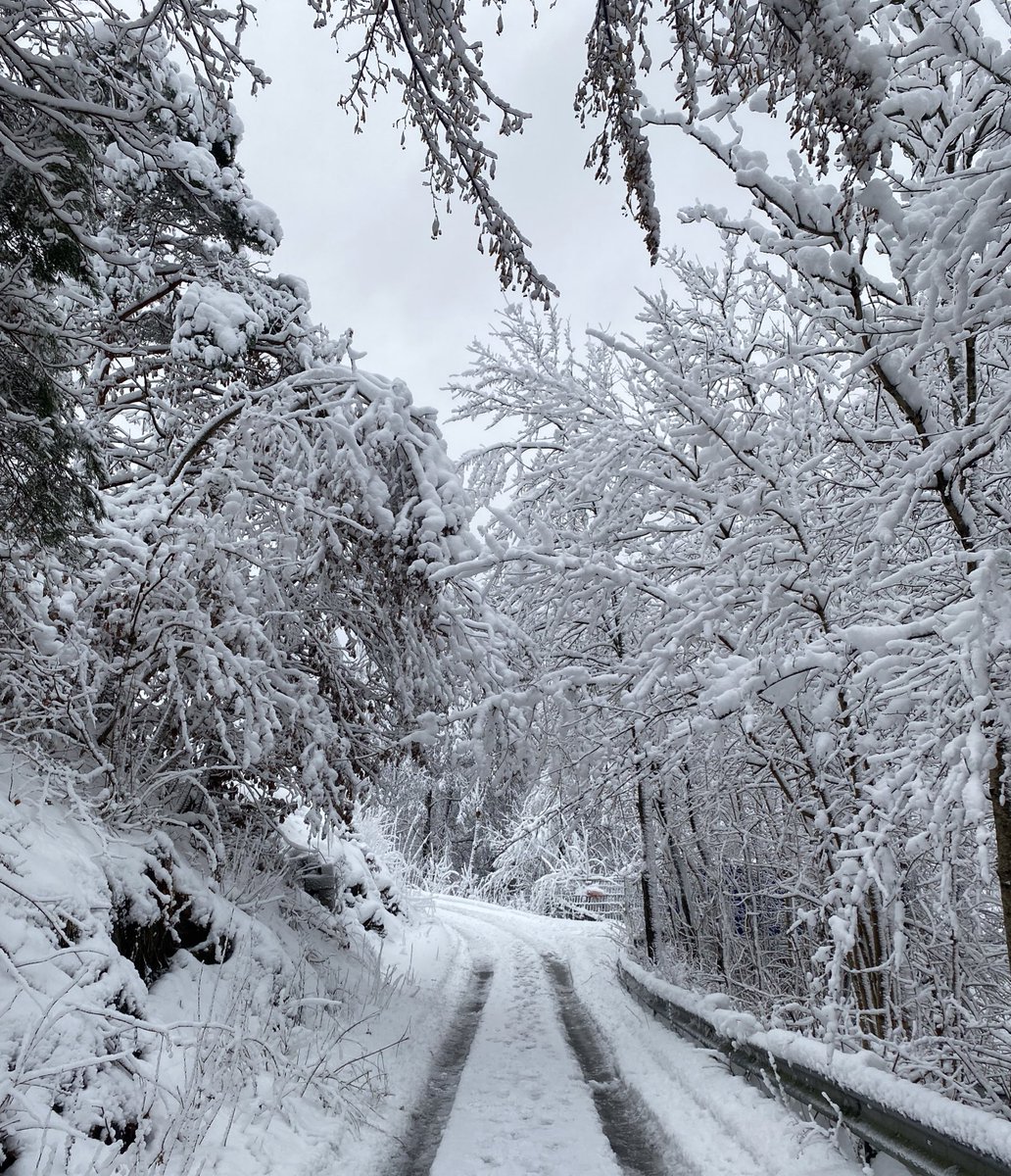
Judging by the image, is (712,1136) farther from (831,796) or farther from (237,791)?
(237,791)

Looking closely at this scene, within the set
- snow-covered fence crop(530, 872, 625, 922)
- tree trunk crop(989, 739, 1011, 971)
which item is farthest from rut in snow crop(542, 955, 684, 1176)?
snow-covered fence crop(530, 872, 625, 922)

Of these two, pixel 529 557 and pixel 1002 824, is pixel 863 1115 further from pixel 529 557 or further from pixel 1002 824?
pixel 529 557

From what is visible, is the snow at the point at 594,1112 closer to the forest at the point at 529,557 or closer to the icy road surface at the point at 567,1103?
the icy road surface at the point at 567,1103

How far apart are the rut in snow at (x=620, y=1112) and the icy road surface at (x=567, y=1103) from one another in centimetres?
1

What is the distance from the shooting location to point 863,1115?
3.73 metres

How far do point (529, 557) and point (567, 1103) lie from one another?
4.23 m

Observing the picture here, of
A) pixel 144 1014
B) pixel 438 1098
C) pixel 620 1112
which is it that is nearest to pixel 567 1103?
pixel 620 1112

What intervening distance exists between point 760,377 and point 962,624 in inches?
94.3

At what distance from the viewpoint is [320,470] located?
6938 mm

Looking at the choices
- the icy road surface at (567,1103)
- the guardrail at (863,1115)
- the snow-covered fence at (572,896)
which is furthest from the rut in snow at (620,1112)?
the snow-covered fence at (572,896)

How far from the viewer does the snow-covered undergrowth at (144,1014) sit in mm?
3590

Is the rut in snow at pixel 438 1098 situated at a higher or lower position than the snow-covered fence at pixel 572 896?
lower

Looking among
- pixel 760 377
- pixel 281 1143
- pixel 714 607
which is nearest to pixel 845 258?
pixel 760 377

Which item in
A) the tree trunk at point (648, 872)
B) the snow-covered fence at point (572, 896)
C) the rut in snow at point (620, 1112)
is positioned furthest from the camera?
the snow-covered fence at point (572, 896)
